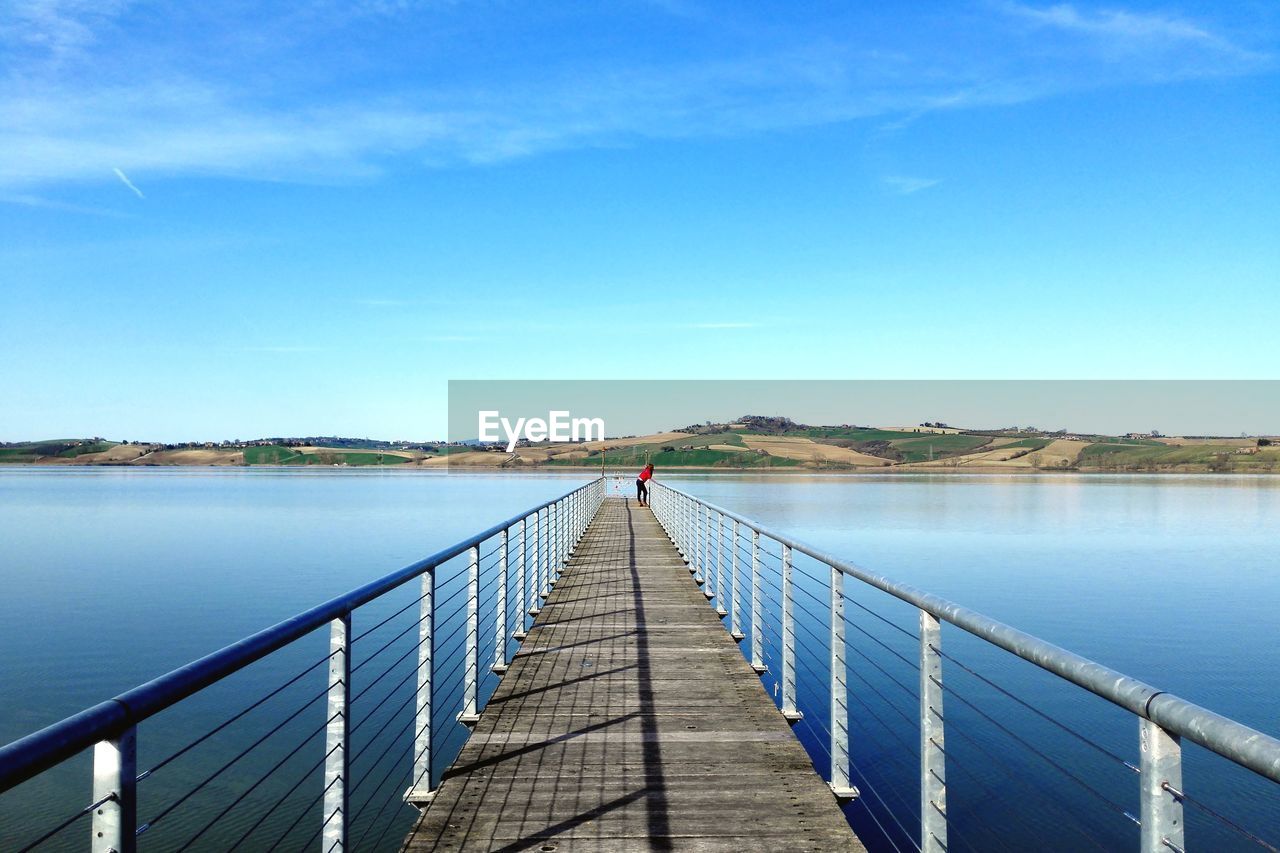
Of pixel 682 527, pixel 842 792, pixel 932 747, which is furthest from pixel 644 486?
pixel 932 747

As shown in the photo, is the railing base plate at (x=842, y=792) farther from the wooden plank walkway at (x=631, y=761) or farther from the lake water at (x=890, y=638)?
the lake water at (x=890, y=638)

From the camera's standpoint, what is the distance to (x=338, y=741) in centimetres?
307

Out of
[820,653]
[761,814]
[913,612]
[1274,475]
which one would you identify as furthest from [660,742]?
[1274,475]

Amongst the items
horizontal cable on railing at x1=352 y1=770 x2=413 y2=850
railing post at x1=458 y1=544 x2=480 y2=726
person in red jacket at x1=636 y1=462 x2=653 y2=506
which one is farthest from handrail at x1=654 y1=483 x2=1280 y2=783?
person in red jacket at x1=636 y1=462 x2=653 y2=506

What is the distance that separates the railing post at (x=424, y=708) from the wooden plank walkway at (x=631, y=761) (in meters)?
0.12

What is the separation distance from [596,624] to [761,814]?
4530 mm

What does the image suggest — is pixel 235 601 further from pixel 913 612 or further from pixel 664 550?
pixel 913 612

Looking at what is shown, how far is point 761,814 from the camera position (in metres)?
3.58

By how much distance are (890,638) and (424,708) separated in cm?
1044

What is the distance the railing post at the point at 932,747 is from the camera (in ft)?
9.44

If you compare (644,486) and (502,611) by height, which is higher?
(502,611)

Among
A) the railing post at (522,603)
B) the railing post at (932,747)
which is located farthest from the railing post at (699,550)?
the railing post at (932,747)

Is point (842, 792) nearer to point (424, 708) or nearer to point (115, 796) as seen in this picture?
point (424, 708)

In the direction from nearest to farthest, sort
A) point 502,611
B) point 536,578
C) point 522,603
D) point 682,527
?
1. point 502,611
2. point 522,603
3. point 536,578
4. point 682,527
